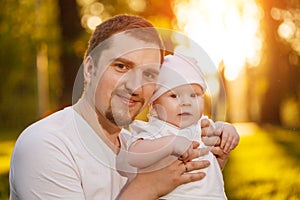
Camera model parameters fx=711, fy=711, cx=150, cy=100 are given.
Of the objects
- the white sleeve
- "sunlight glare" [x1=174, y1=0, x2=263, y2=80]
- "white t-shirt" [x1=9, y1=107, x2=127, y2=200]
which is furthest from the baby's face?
"sunlight glare" [x1=174, y1=0, x2=263, y2=80]

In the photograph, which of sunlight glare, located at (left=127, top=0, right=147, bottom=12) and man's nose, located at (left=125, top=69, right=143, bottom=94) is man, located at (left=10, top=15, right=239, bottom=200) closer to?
man's nose, located at (left=125, top=69, right=143, bottom=94)

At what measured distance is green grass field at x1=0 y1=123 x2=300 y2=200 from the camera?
6965 mm

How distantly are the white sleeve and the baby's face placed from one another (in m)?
0.71

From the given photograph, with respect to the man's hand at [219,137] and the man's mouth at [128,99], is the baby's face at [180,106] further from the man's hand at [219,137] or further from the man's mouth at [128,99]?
the man's mouth at [128,99]

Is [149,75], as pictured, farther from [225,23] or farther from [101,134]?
[225,23]

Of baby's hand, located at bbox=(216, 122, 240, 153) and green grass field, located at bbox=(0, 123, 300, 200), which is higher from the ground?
baby's hand, located at bbox=(216, 122, 240, 153)

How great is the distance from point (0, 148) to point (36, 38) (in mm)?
3812

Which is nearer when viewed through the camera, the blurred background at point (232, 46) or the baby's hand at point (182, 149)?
the baby's hand at point (182, 149)

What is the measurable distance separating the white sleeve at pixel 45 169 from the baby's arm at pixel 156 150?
15.5 inches

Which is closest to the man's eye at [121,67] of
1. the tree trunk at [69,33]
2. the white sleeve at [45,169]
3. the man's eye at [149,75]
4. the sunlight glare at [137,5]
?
the man's eye at [149,75]

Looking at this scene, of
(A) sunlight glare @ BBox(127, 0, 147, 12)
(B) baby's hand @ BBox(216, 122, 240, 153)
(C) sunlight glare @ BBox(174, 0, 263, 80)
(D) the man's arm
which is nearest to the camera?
(D) the man's arm

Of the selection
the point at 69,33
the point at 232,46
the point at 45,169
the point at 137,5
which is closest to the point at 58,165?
the point at 45,169

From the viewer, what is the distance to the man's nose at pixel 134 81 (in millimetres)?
3603

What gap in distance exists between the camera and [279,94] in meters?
27.5
